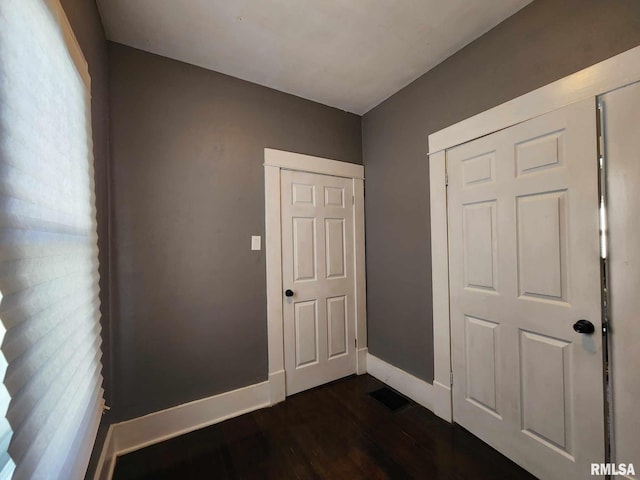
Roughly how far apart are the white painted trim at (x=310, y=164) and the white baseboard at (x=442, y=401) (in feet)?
6.36

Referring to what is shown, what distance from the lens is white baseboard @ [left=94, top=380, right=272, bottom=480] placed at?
162 centimetres

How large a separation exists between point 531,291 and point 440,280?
22.0 inches

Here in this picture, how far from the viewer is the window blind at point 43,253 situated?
0.58m

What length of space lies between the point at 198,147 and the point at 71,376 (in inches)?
62.0

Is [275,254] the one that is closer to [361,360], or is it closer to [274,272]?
[274,272]

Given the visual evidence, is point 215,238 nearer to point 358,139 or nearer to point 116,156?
point 116,156

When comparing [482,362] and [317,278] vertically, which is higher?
[317,278]

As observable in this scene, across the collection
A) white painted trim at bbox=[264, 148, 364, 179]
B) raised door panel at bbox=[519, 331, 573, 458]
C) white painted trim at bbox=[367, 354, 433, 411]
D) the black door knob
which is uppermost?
white painted trim at bbox=[264, 148, 364, 179]

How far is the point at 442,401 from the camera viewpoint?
76.8 inches

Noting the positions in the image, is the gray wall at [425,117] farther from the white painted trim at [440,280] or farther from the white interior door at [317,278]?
the white interior door at [317,278]

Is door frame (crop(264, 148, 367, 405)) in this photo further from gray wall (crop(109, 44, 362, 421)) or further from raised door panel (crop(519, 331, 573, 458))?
raised door panel (crop(519, 331, 573, 458))

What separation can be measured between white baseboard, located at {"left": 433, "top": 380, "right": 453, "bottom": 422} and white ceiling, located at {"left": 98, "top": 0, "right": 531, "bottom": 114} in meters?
2.41

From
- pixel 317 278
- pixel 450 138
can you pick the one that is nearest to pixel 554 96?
pixel 450 138

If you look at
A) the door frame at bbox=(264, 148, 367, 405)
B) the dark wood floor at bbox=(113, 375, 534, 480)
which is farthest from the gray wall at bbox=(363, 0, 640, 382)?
the door frame at bbox=(264, 148, 367, 405)
